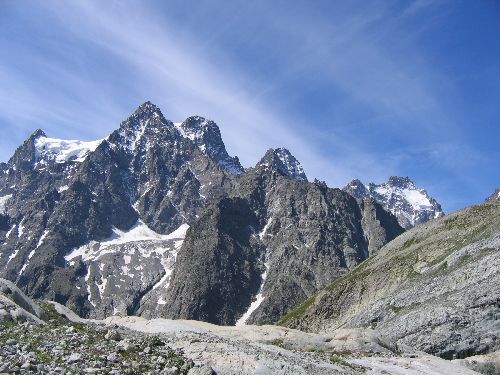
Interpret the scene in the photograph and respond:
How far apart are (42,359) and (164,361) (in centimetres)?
547

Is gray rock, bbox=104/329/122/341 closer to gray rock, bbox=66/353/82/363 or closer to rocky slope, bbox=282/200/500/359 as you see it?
gray rock, bbox=66/353/82/363

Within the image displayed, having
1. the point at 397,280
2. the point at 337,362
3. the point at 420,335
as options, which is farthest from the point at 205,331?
the point at 397,280

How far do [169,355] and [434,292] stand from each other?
62.3 metres

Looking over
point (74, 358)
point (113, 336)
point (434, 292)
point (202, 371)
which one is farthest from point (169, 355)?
point (434, 292)

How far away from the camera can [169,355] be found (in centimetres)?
2478

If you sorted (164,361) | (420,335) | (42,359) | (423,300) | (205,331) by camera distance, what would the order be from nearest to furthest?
(42,359) → (164,361) → (205,331) → (420,335) → (423,300)

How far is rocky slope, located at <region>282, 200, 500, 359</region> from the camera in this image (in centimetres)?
6041

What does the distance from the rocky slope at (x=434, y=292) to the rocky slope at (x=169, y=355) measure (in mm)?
24552

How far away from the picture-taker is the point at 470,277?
237ft

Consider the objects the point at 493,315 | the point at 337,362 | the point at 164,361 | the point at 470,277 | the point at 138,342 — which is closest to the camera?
the point at 164,361

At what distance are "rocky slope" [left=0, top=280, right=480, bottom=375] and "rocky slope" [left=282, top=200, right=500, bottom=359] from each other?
80.6ft

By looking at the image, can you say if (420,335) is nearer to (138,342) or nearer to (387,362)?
(387,362)

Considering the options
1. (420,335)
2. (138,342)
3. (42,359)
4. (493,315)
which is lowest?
(42,359)

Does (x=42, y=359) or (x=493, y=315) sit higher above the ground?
(x=493, y=315)
